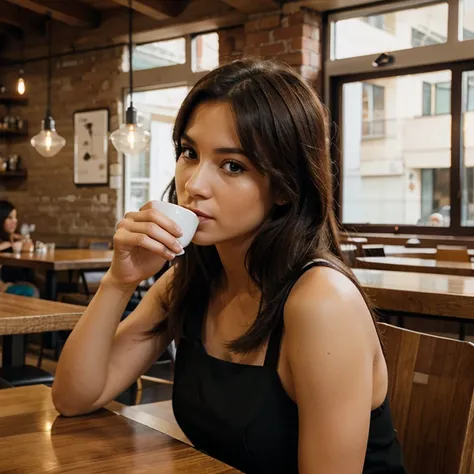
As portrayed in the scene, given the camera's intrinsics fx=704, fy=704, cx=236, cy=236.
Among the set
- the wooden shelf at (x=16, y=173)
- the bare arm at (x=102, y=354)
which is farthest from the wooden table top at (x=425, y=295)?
the wooden shelf at (x=16, y=173)

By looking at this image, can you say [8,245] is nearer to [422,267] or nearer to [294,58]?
[294,58]

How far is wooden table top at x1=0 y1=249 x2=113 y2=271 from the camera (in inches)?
180

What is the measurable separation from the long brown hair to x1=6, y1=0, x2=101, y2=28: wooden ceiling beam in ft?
19.8

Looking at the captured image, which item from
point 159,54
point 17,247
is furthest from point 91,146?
point 17,247

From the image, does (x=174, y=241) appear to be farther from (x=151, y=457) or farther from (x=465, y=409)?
(x=465, y=409)

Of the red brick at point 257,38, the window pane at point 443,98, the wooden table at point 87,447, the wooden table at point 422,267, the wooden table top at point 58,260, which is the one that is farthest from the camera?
the red brick at point 257,38

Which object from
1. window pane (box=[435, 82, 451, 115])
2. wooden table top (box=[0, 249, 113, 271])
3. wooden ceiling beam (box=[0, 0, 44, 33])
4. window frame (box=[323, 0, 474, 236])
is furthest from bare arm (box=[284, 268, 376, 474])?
wooden ceiling beam (box=[0, 0, 44, 33])

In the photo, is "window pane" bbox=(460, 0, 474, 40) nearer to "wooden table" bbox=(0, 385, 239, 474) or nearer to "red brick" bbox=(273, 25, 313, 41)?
"red brick" bbox=(273, 25, 313, 41)

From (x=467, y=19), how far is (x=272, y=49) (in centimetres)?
149

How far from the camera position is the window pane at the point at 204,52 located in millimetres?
6680

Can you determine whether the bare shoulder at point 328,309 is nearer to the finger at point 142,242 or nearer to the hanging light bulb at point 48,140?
the finger at point 142,242

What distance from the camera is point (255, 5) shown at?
18.3 feet

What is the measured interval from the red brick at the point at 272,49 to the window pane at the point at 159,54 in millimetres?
1416

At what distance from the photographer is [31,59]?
8.05 meters
